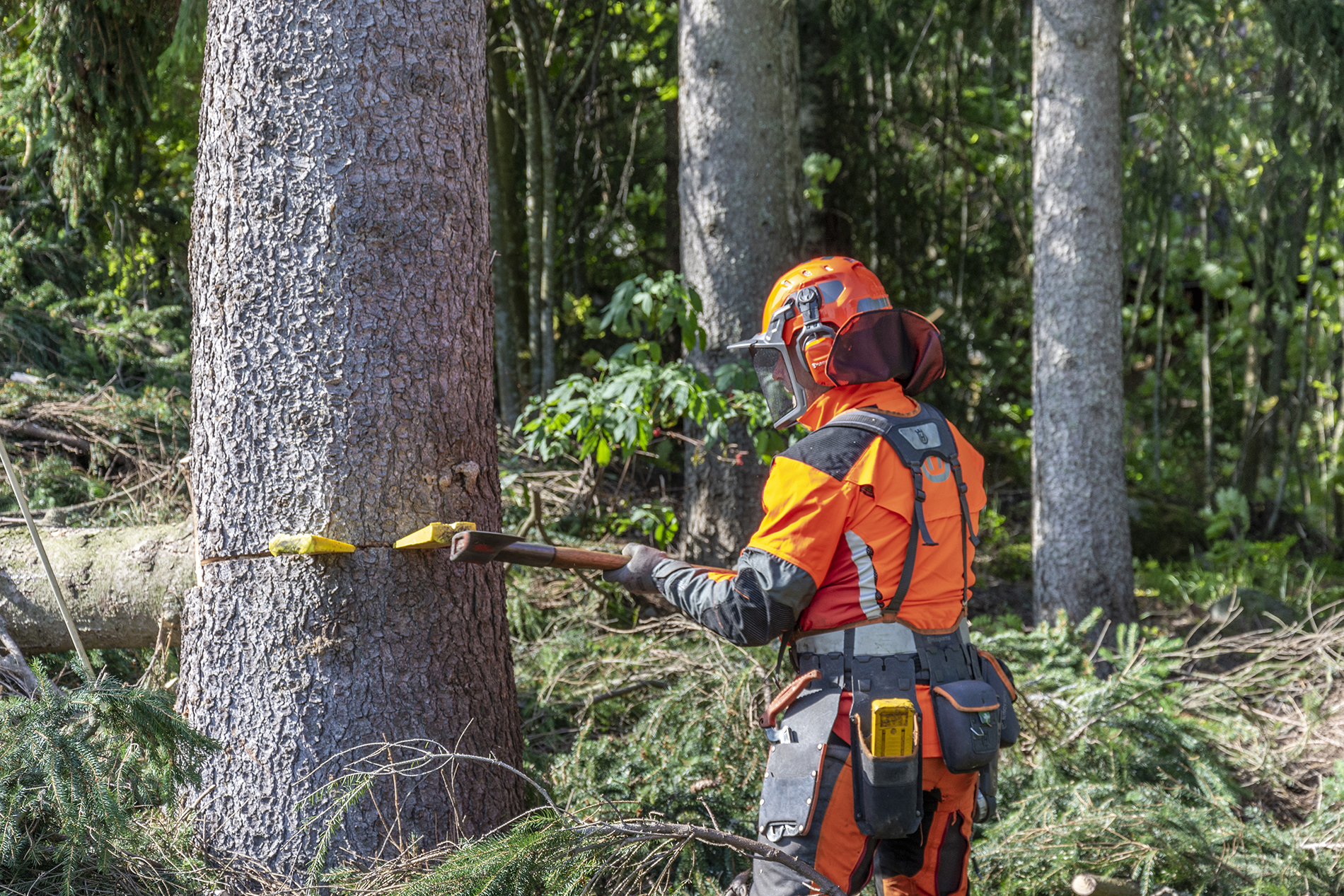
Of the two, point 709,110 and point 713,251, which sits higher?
point 709,110

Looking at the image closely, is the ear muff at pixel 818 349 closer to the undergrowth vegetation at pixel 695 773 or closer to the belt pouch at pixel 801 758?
the belt pouch at pixel 801 758

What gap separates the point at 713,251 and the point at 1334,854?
3575 millimetres

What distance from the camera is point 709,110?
5.04 m

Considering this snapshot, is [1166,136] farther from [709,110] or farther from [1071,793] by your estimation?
[1071,793]

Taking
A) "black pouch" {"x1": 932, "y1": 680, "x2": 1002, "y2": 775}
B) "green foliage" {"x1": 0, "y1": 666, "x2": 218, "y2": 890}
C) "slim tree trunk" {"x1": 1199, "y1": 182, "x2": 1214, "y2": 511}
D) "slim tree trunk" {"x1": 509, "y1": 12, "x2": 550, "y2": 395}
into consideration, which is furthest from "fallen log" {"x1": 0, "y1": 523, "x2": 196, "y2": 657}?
"slim tree trunk" {"x1": 1199, "y1": 182, "x2": 1214, "y2": 511}

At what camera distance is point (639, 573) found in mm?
2570

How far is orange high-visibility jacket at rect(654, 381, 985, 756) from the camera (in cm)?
223

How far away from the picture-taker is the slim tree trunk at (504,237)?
6676 mm

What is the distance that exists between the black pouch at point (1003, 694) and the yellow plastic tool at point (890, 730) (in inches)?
14.2

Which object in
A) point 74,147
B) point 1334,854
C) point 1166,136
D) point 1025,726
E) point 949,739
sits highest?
point 1166,136

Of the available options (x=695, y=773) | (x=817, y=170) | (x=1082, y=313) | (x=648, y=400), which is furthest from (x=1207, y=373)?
(x=695, y=773)

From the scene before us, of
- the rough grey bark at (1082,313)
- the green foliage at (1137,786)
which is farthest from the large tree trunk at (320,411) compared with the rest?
the rough grey bark at (1082,313)

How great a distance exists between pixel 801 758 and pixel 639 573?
63 centimetres

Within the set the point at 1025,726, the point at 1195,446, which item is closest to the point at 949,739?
the point at 1025,726
